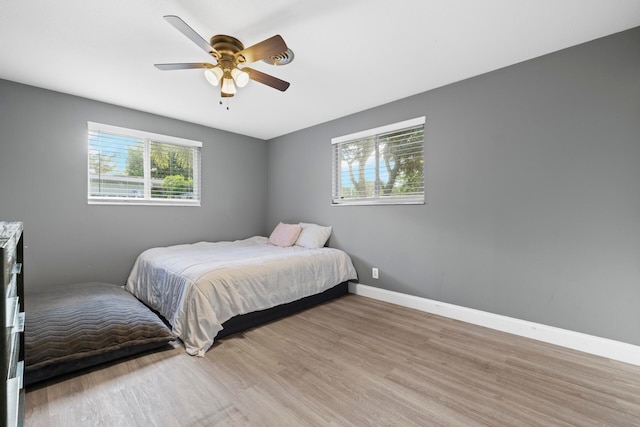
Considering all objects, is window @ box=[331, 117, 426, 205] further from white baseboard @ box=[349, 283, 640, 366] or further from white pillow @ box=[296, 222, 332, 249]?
white baseboard @ box=[349, 283, 640, 366]

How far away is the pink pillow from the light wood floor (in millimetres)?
1632

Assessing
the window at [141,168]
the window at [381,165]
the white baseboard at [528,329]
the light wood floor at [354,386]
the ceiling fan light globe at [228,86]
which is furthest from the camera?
the window at [141,168]

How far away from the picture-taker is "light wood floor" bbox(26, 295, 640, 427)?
147 centimetres

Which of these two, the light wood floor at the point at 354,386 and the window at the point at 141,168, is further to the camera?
the window at the point at 141,168

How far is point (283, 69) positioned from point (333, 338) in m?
2.44

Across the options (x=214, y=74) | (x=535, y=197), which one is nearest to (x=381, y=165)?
(x=535, y=197)

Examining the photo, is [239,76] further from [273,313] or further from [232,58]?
[273,313]

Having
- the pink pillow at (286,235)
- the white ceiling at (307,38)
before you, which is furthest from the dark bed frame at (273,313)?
the white ceiling at (307,38)

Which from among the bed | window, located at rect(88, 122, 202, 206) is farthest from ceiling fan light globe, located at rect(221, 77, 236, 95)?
window, located at rect(88, 122, 202, 206)

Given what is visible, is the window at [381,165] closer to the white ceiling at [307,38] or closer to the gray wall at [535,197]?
the gray wall at [535,197]

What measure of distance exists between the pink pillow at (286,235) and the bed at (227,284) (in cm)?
10

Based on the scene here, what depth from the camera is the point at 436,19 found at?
189cm

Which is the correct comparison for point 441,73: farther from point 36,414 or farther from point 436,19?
point 36,414

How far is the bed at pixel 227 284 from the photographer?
7.31 feet
